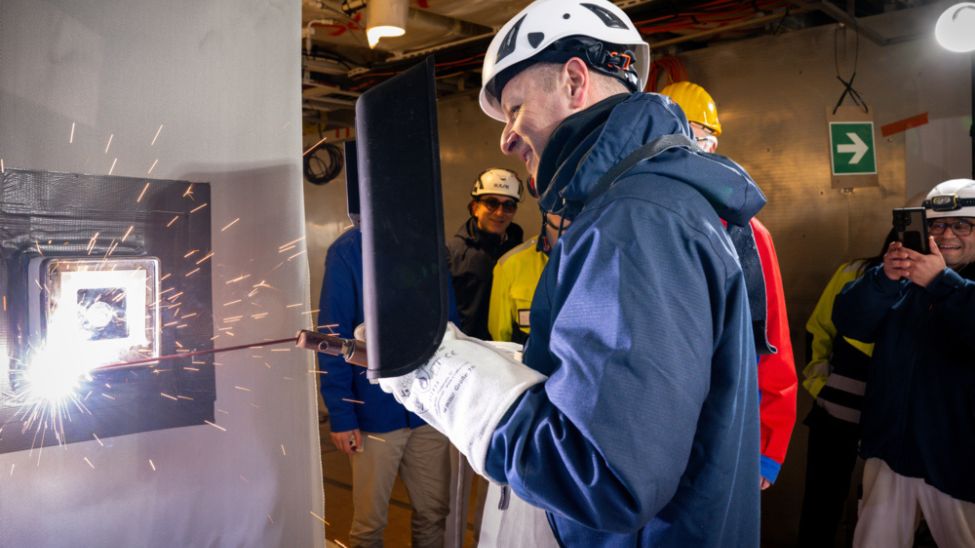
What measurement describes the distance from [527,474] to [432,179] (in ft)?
1.57

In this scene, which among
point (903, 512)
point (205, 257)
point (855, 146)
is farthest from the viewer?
point (855, 146)

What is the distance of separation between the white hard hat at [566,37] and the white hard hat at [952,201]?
269cm

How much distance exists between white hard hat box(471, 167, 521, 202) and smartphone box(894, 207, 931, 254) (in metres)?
2.31

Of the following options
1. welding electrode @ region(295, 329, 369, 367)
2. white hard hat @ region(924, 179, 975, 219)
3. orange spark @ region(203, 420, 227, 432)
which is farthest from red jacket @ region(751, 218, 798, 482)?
orange spark @ region(203, 420, 227, 432)

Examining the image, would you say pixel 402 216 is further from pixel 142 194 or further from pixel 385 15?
pixel 385 15

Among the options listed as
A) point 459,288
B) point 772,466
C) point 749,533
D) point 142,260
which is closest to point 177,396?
point 142,260

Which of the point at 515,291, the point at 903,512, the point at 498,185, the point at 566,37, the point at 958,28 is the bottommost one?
the point at 903,512

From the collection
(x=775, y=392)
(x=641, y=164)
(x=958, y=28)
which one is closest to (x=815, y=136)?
(x=958, y=28)

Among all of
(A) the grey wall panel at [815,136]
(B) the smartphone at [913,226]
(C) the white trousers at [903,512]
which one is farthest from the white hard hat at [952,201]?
(C) the white trousers at [903,512]

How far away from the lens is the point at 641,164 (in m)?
1.19

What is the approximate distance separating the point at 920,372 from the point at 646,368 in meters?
2.98

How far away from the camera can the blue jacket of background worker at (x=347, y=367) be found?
326 cm

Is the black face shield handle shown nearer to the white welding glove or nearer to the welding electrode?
the white welding glove

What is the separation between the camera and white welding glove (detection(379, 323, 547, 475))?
3.67 ft
